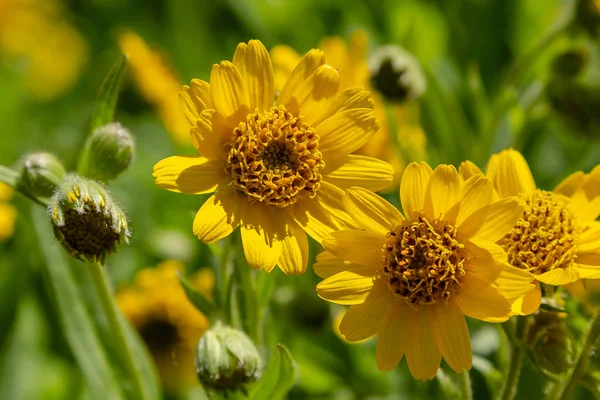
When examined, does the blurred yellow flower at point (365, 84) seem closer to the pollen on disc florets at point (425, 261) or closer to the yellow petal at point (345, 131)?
the yellow petal at point (345, 131)

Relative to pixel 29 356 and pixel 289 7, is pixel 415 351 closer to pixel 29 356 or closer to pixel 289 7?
pixel 29 356

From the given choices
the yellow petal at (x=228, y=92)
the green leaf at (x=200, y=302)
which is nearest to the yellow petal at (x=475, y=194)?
the yellow petal at (x=228, y=92)

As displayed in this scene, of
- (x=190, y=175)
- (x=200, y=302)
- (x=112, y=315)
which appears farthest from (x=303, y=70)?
(x=112, y=315)

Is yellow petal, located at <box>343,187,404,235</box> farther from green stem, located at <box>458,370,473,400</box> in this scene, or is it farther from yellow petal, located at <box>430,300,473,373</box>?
green stem, located at <box>458,370,473,400</box>

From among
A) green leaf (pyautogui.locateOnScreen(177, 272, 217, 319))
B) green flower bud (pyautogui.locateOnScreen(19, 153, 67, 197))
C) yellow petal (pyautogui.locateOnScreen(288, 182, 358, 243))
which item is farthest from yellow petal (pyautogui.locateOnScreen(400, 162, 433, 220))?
green flower bud (pyautogui.locateOnScreen(19, 153, 67, 197))

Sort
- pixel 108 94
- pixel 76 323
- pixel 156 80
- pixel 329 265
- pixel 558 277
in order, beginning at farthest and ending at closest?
pixel 156 80 < pixel 76 323 < pixel 108 94 < pixel 329 265 < pixel 558 277

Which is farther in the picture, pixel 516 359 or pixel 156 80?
pixel 156 80

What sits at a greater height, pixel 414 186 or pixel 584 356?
pixel 414 186

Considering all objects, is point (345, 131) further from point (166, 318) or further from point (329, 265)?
point (166, 318)
